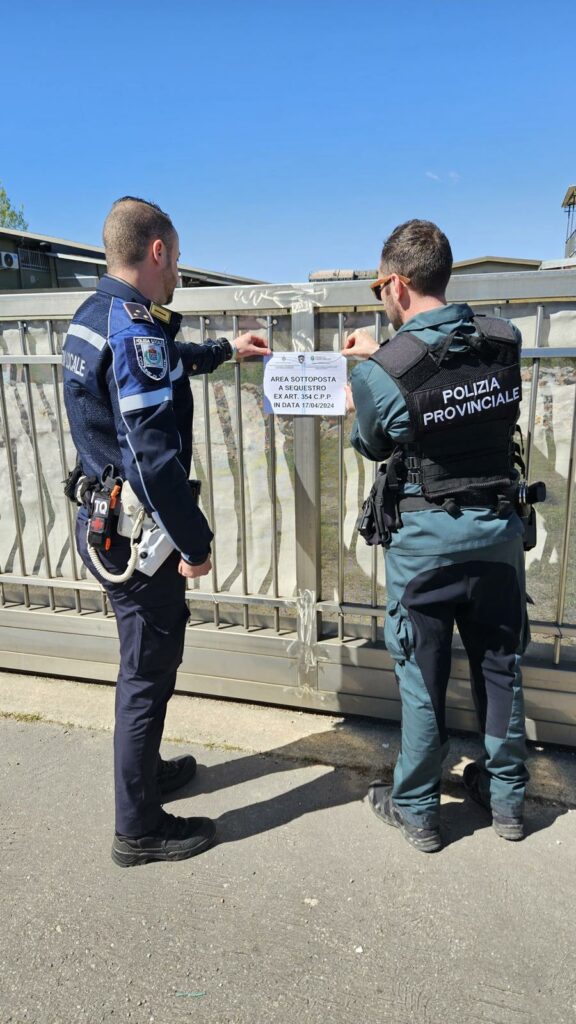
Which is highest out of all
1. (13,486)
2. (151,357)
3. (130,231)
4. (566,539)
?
(130,231)

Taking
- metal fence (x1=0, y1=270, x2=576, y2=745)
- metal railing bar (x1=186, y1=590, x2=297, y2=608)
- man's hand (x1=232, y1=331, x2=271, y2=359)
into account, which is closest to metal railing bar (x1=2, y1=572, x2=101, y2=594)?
metal fence (x1=0, y1=270, x2=576, y2=745)

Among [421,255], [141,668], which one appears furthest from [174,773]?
[421,255]

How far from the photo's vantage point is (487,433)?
2.23 metres

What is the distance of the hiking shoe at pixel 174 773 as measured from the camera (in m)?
2.85

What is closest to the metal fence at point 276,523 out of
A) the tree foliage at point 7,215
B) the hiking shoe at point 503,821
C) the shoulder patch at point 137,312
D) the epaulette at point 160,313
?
the hiking shoe at point 503,821

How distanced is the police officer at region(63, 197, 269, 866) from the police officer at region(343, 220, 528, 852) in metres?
0.67

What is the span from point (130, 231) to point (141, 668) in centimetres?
151

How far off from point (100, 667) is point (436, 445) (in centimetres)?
247

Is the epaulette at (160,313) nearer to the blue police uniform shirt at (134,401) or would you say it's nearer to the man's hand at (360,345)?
the blue police uniform shirt at (134,401)

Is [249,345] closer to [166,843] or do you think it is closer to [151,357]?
[151,357]

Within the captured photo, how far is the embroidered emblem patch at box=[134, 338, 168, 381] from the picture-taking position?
2066mm

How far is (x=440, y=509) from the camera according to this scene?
7.41ft

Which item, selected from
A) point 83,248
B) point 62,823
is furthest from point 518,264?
point 62,823

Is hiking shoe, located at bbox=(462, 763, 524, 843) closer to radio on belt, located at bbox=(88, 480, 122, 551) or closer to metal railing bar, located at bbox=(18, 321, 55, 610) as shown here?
radio on belt, located at bbox=(88, 480, 122, 551)
